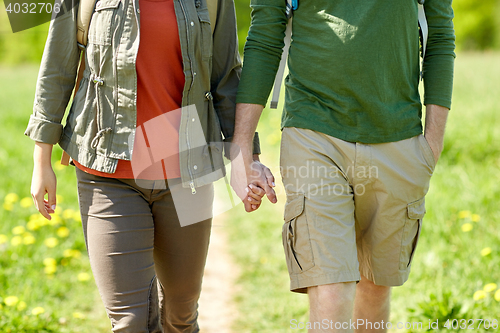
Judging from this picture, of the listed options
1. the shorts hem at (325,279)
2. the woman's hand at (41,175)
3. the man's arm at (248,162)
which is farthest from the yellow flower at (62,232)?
the shorts hem at (325,279)

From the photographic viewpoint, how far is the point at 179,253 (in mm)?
2482

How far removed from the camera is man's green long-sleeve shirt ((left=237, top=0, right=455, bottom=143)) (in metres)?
2.28

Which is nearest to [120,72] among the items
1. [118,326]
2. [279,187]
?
[118,326]

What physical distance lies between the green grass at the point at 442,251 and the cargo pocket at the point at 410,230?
2.54 feet

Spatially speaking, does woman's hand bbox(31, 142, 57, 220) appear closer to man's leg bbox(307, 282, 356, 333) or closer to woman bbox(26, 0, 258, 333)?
woman bbox(26, 0, 258, 333)

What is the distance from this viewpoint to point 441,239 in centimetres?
411

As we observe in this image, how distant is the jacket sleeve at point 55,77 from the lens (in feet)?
7.11

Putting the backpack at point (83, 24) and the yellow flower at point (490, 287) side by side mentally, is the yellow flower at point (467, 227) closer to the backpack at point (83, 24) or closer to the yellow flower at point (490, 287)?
the yellow flower at point (490, 287)

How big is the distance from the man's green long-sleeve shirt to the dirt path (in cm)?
179

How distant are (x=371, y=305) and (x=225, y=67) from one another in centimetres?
144

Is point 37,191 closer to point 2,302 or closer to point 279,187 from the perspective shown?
point 2,302

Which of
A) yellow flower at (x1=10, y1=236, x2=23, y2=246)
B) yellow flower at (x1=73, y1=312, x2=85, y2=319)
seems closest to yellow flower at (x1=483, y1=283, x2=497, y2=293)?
yellow flower at (x1=73, y1=312, x2=85, y2=319)

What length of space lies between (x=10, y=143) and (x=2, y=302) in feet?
14.6

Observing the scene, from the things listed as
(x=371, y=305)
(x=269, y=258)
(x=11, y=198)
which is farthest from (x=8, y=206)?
(x=371, y=305)
